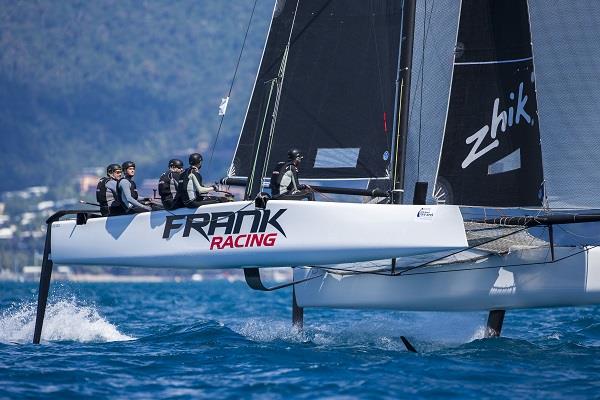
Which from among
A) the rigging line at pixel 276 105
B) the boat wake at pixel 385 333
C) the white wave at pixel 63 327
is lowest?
the white wave at pixel 63 327

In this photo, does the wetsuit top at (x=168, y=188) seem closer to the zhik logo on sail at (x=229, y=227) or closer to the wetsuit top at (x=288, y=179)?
the zhik logo on sail at (x=229, y=227)

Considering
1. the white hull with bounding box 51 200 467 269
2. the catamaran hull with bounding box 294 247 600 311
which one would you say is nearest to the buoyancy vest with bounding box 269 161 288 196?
the white hull with bounding box 51 200 467 269

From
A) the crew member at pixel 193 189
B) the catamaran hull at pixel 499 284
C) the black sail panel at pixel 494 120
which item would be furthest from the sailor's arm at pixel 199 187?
the black sail panel at pixel 494 120

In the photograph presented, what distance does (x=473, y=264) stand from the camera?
1218cm

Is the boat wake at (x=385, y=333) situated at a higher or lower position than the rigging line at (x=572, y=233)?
lower

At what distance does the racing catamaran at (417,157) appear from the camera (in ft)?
38.9

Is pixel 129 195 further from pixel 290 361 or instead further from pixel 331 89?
pixel 290 361

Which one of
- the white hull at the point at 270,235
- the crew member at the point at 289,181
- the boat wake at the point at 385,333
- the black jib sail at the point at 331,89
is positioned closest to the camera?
the white hull at the point at 270,235

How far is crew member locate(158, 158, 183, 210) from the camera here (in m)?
12.1

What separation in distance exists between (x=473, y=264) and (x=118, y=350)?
373 cm

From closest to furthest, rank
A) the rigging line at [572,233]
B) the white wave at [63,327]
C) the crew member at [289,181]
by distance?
the crew member at [289,181], the rigging line at [572,233], the white wave at [63,327]

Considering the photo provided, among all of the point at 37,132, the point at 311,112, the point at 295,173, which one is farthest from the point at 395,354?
the point at 37,132

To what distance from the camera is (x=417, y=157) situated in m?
13.0

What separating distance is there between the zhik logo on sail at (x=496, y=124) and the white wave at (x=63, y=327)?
4225mm
